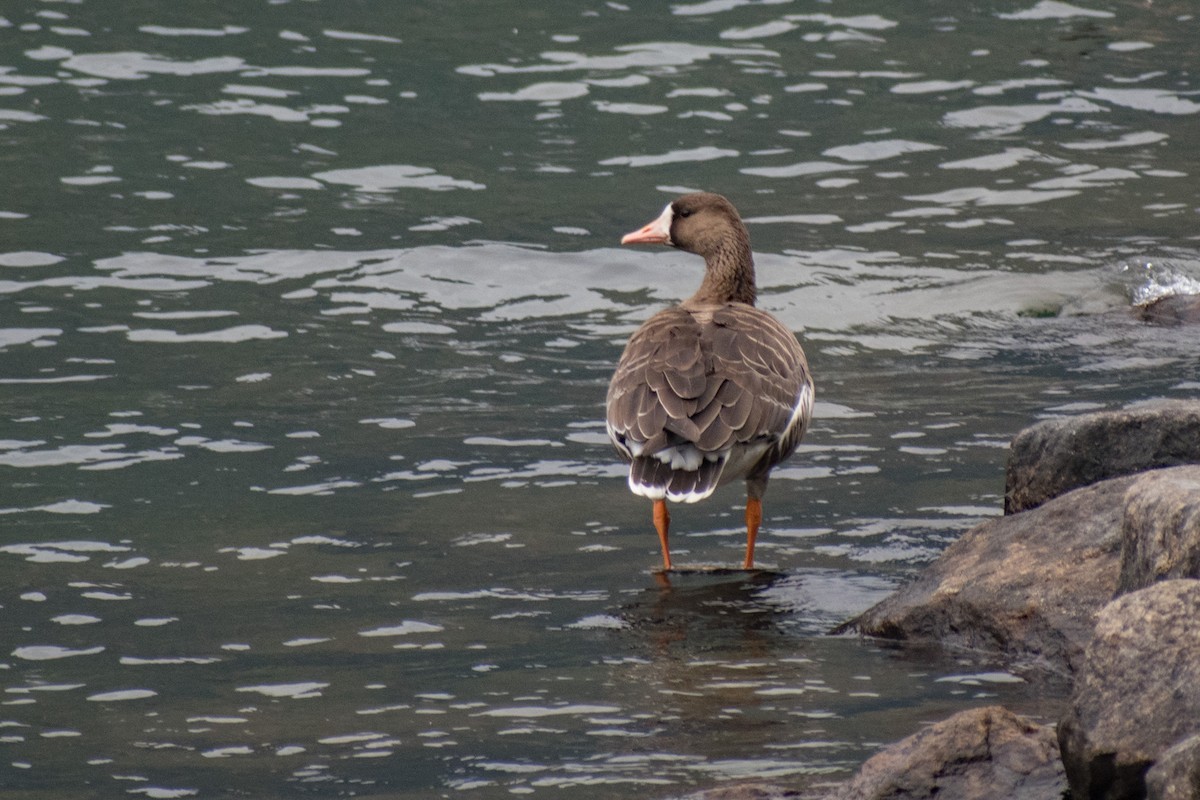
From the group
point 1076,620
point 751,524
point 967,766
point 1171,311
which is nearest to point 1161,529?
point 967,766

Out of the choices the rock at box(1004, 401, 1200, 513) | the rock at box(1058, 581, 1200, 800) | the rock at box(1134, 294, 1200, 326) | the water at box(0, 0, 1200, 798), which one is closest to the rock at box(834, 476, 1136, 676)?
the water at box(0, 0, 1200, 798)

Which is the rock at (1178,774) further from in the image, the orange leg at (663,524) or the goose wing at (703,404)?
the orange leg at (663,524)

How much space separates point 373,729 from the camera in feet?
20.0

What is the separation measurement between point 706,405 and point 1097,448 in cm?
165

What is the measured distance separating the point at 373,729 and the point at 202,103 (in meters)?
12.1

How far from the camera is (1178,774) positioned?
3893 mm

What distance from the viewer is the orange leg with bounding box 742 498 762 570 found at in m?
7.97

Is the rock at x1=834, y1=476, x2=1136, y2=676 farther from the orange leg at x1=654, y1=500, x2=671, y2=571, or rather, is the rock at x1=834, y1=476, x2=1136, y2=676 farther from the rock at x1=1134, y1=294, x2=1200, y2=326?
the rock at x1=1134, y1=294, x2=1200, y2=326

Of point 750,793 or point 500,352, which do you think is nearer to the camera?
point 750,793

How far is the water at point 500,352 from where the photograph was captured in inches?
246

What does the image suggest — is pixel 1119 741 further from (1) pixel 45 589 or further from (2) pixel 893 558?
(1) pixel 45 589

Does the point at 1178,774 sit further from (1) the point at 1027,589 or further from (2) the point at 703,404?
(2) the point at 703,404

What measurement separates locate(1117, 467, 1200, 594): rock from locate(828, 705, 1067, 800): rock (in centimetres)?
64

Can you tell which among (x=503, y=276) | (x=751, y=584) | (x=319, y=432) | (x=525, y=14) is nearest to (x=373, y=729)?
(x=751, y=584)
